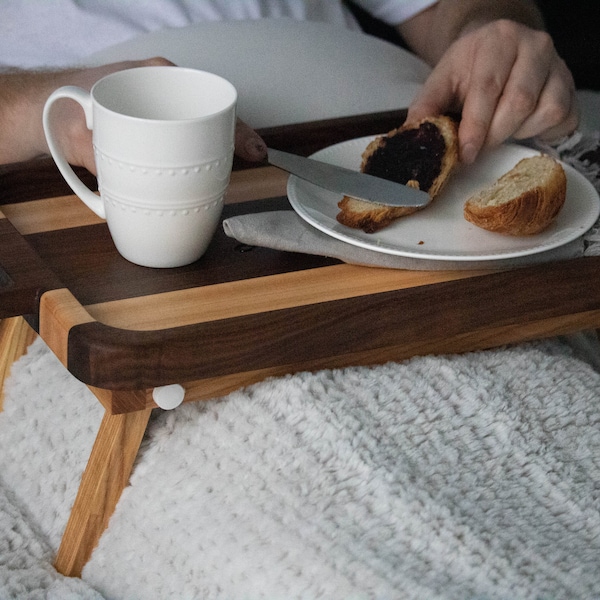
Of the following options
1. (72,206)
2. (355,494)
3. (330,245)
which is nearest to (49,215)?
(72,206)

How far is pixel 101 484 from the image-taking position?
0.62 metres

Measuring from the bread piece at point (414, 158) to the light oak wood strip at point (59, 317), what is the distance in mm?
230

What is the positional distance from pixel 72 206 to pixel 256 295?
223mm

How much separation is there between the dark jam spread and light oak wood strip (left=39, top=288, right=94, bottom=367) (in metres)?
0.30

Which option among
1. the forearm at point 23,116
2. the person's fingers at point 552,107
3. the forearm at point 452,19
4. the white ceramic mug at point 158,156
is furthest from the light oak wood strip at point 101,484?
the forearm at point 452,19

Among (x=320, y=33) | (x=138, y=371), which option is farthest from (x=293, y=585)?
(x=320, y=33)

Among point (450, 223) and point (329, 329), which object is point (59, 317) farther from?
point (450, 223)

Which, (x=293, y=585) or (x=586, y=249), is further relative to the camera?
(x=586, y=249)

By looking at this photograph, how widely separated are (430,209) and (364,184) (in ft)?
0.22

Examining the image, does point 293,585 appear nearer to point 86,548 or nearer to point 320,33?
point 86,548

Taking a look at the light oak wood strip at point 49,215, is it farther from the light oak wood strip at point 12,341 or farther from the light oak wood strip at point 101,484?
the light oak wood strip at point 101,484

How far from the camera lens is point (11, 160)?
Answer: 0.85 meters

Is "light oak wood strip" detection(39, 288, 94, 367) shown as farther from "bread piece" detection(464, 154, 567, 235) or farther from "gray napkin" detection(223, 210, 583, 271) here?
"bread piece" detection(464, 154, 567, 235)

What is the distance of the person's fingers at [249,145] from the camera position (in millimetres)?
765
